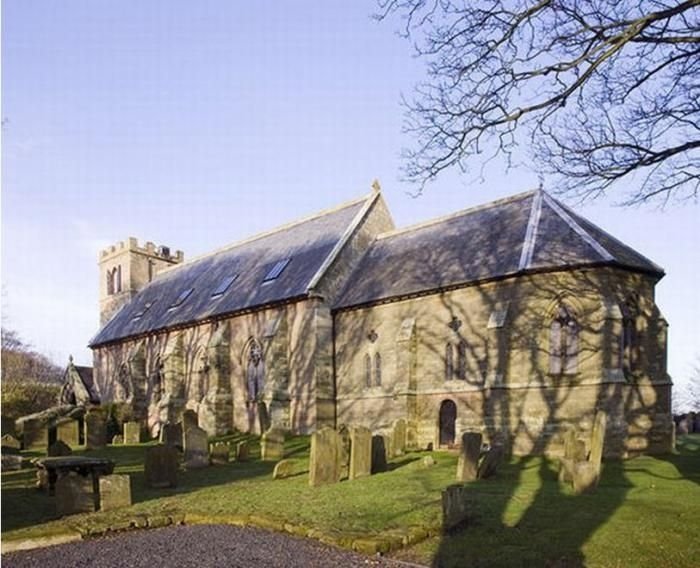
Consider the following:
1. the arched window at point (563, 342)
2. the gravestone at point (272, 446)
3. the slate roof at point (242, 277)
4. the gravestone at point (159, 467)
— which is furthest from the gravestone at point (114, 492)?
the slate roof at point (242, 277)

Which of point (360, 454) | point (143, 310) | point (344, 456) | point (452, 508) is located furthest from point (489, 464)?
point (143, 310)

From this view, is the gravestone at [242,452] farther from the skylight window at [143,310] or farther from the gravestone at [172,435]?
the skylight window at [143,310]

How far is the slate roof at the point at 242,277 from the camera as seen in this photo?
28.9 m

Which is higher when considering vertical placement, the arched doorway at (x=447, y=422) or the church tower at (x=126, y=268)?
the church tower at (x=126, y=268)

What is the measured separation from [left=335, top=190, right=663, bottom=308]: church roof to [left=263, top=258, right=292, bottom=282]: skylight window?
159 inches

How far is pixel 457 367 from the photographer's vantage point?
22531mm

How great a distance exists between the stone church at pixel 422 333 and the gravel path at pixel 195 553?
12872 millimetres

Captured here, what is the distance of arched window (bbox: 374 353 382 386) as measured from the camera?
82.1ft

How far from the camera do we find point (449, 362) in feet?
74.6

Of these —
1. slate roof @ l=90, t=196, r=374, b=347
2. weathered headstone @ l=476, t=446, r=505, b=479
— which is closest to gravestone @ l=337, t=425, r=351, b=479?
weathered headstone @ l=476, t=446, r=505, b=479

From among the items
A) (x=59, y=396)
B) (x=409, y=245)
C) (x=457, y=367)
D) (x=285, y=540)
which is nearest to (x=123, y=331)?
(x=59, y=396)

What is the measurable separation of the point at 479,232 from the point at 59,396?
29.8m

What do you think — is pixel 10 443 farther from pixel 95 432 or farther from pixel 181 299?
pixel 181 299

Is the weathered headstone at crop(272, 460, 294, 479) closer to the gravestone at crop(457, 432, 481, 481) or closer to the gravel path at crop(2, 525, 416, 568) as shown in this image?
the gravestone at crop(457, 432, 481, 481)
